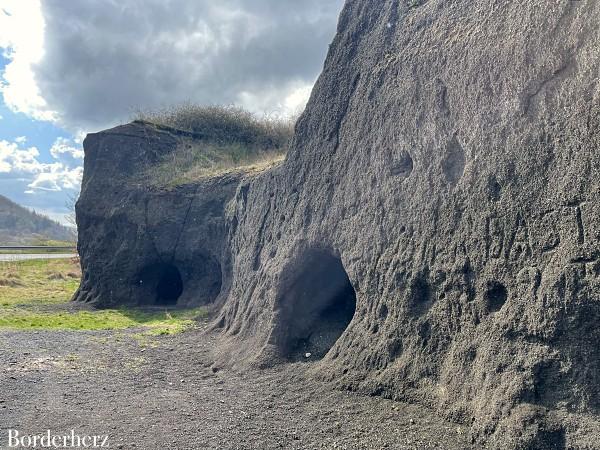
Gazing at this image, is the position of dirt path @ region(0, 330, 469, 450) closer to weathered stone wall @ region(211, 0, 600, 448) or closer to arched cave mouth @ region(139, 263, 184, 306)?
weathered stone wall @ region(211, 0, 600, 448)

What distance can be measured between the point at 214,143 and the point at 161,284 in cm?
785

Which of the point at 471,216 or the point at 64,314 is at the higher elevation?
the point at 471,216

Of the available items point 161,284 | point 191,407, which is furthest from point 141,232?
point 191,407

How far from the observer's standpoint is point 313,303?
11.1m

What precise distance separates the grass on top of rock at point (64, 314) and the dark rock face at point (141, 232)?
1.29m

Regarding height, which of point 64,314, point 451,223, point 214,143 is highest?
point 214,143

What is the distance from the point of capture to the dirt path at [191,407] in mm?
6688

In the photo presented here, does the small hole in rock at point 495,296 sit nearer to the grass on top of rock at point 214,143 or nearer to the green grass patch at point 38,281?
the grass on top of rock at point 214,143

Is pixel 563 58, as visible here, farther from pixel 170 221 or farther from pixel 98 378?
pixel 170 221

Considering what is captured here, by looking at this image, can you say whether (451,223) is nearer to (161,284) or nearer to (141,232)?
(141,232)

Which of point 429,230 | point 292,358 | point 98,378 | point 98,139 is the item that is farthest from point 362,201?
point 98,139

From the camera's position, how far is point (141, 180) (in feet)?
77.7

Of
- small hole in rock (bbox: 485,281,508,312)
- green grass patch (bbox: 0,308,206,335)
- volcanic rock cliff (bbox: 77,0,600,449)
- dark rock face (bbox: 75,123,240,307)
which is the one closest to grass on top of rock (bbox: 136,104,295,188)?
dark rock face (bbox: 75,123,240,307)

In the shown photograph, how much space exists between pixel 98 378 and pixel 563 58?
890 cm
